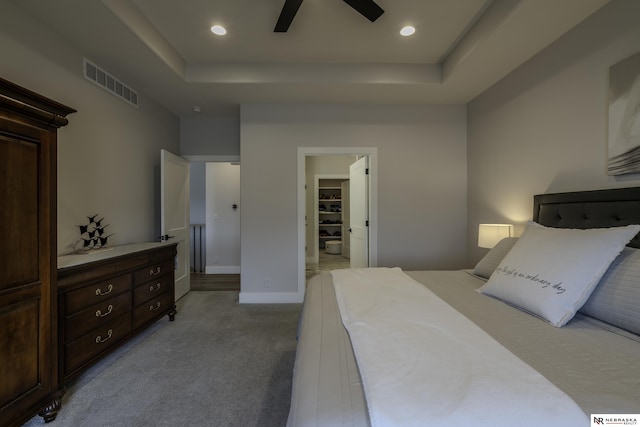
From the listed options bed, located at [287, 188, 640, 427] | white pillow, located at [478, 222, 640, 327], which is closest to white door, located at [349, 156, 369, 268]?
bed, located at [287, 188, 640, 427]

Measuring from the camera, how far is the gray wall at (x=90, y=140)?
1.97 m

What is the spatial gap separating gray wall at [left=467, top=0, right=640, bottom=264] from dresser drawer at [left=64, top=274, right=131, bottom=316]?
360 centimetres

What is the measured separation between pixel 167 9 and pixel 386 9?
1765mm

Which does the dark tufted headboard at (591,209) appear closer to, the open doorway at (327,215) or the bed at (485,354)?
the bed at (485,354)

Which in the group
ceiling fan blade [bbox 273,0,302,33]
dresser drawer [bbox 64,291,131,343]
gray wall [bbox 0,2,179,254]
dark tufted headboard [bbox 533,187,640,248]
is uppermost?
ceiling fan blade [bbox 273,0,302,33]

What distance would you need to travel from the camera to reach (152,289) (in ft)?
8.71

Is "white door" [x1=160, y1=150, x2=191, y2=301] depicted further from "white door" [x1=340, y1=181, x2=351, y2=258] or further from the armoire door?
"white door" [x1=340, y1=181, x2=351, y2=258]

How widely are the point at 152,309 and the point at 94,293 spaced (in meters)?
0.76

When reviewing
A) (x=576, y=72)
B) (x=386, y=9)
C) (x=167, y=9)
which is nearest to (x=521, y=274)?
(x=576, y=72)

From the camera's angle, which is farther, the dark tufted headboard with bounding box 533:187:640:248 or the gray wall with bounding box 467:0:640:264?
the gray wall with bounding box 467:0:640:264

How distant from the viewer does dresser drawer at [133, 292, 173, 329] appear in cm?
244

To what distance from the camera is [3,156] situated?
4.45 ft

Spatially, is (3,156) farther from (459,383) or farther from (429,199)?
(429,199)

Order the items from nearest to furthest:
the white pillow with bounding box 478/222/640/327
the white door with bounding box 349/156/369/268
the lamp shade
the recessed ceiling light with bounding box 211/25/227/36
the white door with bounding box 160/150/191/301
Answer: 1. the white pillow with bounding box 478/222/640/327
2. the recessed ceiling light with bounding box 211/25/227/36
3. the lamp shade
4. the white door with bounding box 160/150/191/301
5. the white door with bounding box 349/156/369/268
